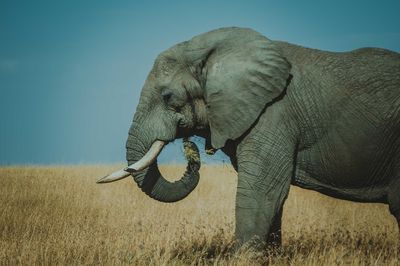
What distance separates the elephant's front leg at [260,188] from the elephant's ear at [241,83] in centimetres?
38

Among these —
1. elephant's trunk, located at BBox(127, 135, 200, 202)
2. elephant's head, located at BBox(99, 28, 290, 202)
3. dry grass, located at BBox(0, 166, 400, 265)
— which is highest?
elephant's head, located at BBox(99, 28, 290, 202)

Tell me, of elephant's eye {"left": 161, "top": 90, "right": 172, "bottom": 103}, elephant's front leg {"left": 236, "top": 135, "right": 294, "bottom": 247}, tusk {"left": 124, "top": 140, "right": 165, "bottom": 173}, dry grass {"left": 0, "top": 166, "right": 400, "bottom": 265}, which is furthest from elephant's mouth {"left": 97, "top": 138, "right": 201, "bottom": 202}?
elephant's front leg {"left": 236, "top": 135, "right": 294, "bottom": 247}

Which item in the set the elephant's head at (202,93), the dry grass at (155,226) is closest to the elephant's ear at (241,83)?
the elephant's head at (202,93)

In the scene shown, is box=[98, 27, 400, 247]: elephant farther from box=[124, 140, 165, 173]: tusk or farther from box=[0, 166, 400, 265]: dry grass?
box=[0, 166, 400, 265]: dry grass

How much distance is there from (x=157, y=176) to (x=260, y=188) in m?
1.55

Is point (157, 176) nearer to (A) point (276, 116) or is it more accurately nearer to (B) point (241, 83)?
(B) point (241, 83)

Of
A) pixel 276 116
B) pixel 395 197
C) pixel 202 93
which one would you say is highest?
pixel 202 93

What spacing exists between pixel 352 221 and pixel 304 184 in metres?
5.22

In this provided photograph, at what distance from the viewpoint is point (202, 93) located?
719cm

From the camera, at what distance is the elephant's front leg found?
21.6 ft

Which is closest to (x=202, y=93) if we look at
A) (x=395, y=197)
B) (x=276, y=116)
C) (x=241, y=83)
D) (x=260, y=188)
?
(x=241, y=83)

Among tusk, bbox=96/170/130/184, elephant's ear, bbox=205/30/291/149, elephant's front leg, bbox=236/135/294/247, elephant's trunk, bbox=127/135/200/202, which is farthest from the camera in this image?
elephant's trunk, bbox=127/135/200/202

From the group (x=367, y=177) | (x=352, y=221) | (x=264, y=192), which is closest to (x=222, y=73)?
(x=264, y=192)

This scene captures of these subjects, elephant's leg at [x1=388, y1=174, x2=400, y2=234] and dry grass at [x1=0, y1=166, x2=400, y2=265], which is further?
dry grass at [x1=0, y1=166, x2=400, y2=265]
